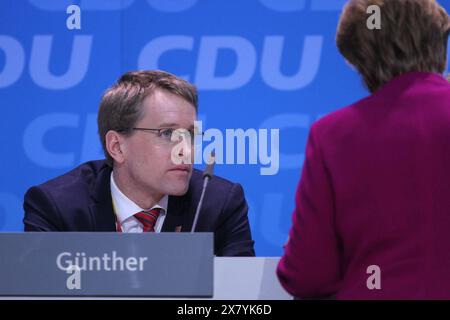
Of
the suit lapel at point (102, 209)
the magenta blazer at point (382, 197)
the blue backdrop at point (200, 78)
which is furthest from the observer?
the blue backdrop at point (200, 78)

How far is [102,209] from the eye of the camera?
91.4 inches

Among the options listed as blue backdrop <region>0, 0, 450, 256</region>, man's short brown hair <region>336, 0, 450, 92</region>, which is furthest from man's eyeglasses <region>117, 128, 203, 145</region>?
man's short brown hair <region>336, 0, 450, 92</region>

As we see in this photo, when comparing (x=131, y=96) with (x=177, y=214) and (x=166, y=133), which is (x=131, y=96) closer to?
(x=166, y=133)

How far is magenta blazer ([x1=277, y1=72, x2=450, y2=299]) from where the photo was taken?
1.43 meters

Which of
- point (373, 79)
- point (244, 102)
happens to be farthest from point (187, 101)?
point (373, 79)

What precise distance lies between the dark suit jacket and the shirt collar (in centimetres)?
2

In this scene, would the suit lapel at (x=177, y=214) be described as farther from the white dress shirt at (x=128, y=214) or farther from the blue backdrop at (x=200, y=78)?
the blue backdrop at (x=200, y=78)

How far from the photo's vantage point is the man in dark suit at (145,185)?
7.62ft

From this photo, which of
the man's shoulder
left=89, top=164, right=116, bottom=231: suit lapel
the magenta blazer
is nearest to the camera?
the magenta blazer

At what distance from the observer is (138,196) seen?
8.08 ft

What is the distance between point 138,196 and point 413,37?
1.23 meters

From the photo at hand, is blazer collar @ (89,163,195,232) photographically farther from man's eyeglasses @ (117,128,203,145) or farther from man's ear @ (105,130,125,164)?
man's eyeglasses @ (117,128,203,145)

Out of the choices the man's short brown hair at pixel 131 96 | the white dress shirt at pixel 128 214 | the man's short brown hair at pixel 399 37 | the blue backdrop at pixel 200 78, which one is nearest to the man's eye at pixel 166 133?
the man's short brown hair at pixel 131 96

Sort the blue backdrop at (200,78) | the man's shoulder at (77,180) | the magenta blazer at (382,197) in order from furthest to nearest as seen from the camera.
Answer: the blue backdrop at (200,78)
the man's shoulder at (77,180)
the magenta blazer at (382,197)
